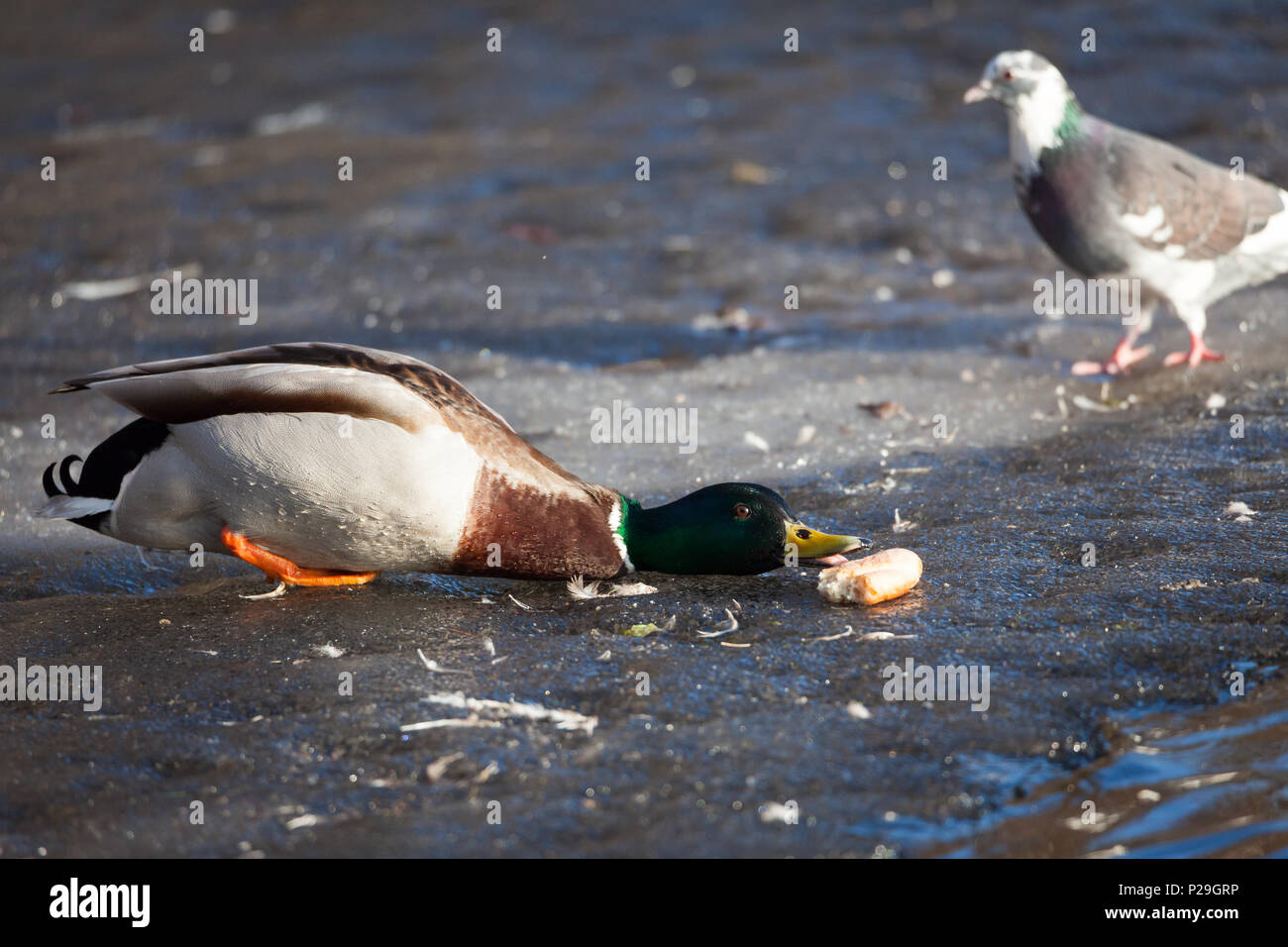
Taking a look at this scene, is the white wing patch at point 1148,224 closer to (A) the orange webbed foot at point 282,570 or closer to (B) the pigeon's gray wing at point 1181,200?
(B) the pigeon's gray wing at point 1181,200

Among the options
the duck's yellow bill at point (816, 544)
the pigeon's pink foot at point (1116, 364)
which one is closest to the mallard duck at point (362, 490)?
the duck's yellow bill at point (816, 544)

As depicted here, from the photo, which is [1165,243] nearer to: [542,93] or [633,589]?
[633,589]

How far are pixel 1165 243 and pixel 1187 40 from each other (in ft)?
20.0

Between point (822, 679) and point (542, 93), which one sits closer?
point (822, 679)

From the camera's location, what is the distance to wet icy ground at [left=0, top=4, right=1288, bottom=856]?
314 centimetres

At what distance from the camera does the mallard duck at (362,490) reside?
401cm

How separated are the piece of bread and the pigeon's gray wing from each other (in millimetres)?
3180

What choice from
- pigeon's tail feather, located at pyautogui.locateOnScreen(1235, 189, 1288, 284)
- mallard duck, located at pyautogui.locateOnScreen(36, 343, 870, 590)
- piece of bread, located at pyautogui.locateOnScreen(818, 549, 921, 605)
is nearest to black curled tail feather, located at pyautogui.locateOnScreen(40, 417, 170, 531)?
mallard duck, located at pyautogui.locateOnScreen(36, 343, 870, 590)

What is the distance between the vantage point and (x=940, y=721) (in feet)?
10.9

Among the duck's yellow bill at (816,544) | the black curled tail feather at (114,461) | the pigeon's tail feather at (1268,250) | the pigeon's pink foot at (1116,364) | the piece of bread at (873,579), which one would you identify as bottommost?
the piece of bread at (873,579)

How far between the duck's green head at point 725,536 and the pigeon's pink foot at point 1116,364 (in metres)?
2.82

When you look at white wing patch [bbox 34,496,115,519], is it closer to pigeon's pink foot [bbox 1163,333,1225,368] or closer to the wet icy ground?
the wet icy ground

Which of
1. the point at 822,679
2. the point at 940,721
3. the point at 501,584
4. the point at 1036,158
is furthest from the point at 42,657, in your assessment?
the point at 1036,158

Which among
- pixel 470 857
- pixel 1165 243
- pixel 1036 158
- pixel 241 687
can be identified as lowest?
pixel 470 857
